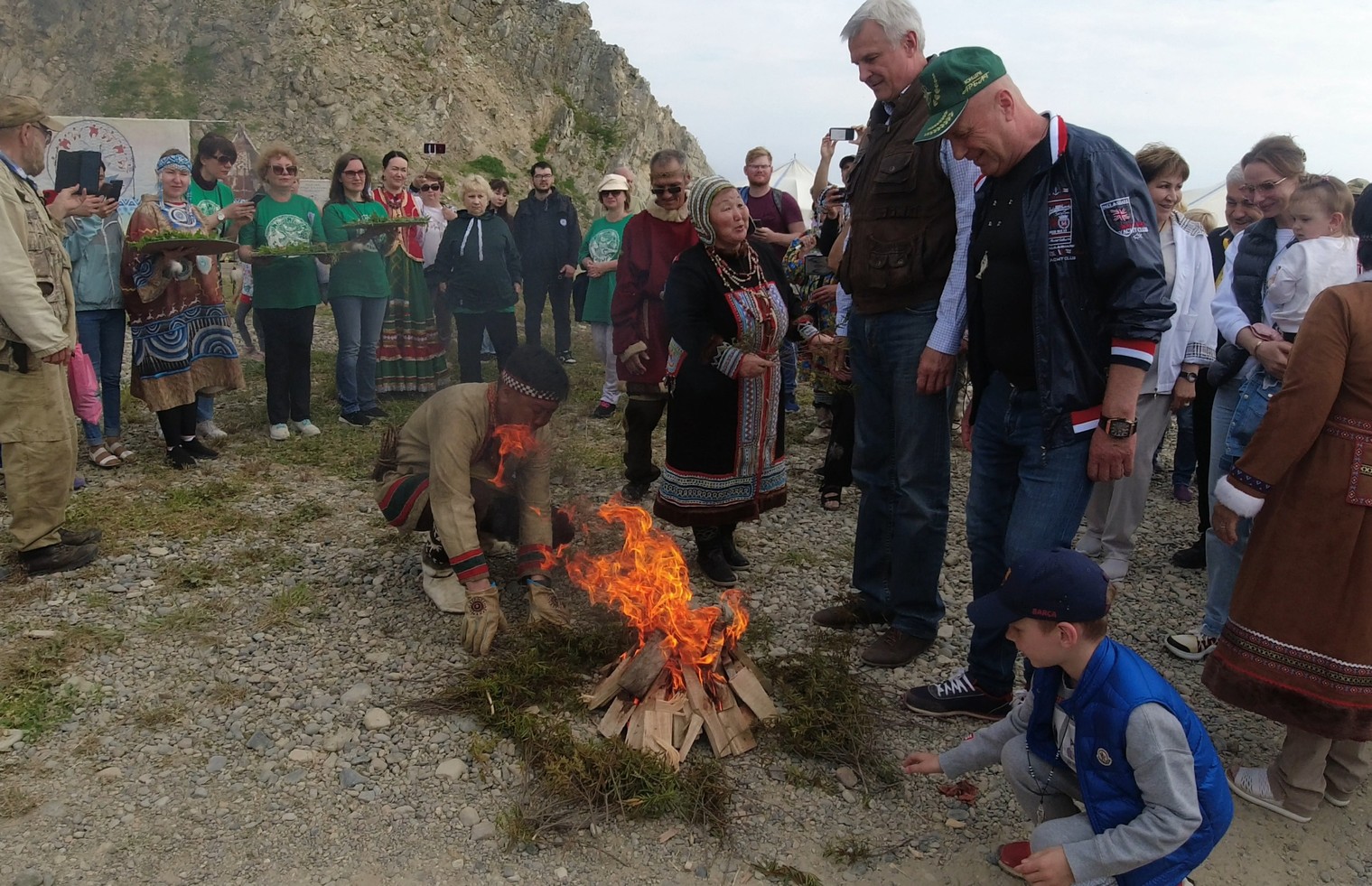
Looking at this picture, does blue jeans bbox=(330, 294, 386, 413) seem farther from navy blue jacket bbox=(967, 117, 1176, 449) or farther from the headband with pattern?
navy blue jacket bbox=(967, 117, 1176, 449)

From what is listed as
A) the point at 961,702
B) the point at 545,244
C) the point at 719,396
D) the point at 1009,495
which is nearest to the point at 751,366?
the point at 719,396

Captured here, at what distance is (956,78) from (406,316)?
7065 mm

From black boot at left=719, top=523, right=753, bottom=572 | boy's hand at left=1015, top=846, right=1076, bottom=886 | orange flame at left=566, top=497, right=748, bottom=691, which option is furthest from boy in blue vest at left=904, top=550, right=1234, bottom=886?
black boot at left=719, top=523, right=753, bottom=572

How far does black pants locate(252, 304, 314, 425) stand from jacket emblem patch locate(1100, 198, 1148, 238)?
6370 mm

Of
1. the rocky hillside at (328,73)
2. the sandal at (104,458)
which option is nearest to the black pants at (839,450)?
the sandal at (104,458)

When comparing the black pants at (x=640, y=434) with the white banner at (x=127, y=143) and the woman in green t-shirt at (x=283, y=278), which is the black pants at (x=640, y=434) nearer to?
the woman in green t-shirt at (x=283, y=278)

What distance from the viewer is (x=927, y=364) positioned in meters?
3.56

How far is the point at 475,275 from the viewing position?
8.32 meters

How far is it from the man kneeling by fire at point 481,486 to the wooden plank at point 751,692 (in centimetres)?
99

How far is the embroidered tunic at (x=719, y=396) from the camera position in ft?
14.9

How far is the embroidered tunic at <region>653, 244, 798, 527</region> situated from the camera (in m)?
4.53

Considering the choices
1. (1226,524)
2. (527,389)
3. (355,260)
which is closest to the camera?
(1226,524)

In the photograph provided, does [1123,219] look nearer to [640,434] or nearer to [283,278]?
[640,434]

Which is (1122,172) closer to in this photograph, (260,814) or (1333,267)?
(1333,267)
